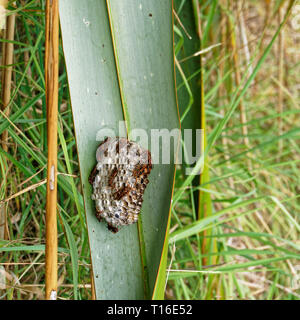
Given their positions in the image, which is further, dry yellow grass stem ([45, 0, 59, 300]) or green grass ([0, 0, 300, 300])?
green grass ([0, 0, 300, 300])

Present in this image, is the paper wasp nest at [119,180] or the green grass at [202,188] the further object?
the green grass at [202,188]

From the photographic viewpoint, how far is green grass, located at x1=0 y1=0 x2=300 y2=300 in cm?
58

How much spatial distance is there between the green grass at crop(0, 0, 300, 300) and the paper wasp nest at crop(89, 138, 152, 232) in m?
0.05

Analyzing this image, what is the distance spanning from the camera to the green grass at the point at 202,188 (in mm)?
578

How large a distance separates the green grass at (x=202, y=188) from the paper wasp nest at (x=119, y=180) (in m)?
0.05

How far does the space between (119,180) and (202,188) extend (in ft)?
0.86

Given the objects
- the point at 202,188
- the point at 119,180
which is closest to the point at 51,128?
the point at 119,180

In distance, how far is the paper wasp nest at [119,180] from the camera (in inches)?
16.4

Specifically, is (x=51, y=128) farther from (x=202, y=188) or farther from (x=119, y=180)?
(x=202, y=188)

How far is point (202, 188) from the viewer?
0.65 metres

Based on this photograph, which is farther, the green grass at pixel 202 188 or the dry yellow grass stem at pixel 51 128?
the green grass at pixel 202 188

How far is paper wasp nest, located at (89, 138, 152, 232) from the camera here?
0.42m

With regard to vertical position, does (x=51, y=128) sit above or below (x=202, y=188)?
above
